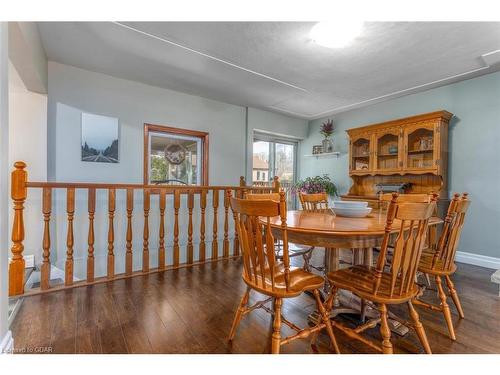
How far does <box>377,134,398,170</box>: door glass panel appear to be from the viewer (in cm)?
412

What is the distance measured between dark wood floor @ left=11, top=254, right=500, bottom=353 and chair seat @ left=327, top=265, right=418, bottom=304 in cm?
40

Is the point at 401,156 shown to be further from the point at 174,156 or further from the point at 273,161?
the point at 174,156

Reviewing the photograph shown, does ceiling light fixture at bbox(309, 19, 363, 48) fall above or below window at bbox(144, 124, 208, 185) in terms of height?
above

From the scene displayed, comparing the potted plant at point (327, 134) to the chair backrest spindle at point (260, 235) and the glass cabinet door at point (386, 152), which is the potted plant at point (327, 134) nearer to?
the glass cabinet door at point (386, 152)

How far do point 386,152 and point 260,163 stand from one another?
2.37m

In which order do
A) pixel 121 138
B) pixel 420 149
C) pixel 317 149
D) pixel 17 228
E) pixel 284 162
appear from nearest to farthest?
pixel 17 228
pixel 121 138
pixel 420 149
pixel 317 149
pixel 284 162

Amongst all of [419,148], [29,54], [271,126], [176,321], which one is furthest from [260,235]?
[271,126]

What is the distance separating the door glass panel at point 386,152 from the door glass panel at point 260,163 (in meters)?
2.21

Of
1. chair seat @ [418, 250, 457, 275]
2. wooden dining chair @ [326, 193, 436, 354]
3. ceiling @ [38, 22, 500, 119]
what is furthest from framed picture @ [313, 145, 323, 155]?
wooden dining chair @ [326, 193, 436, 354]

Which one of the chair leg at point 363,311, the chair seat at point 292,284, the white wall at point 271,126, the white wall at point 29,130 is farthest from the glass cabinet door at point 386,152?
the white wall at point 29,130

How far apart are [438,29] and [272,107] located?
282 cm

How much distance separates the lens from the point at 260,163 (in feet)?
17.8

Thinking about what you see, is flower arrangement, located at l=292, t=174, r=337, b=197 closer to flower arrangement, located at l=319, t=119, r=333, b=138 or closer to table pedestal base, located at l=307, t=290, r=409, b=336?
flower arrangement, located at l=319, t=119, r=333, b=138
